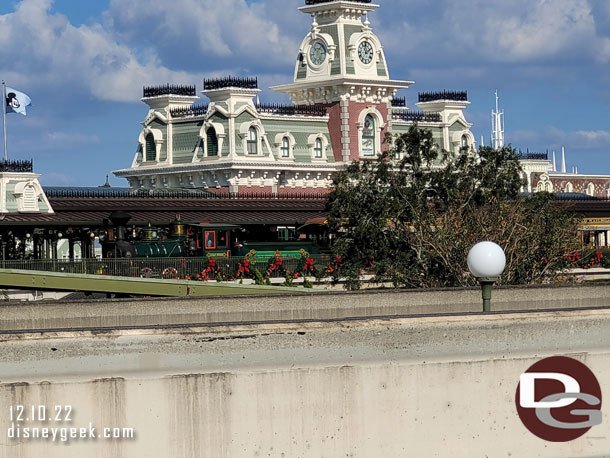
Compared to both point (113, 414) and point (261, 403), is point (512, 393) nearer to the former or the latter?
point (261, 403)

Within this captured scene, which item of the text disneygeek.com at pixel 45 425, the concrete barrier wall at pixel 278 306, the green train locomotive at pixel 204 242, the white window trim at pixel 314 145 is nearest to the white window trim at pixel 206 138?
the white window trim at pixel 314 145

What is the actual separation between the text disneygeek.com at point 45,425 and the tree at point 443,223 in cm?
2362

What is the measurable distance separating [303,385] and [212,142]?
68.8m

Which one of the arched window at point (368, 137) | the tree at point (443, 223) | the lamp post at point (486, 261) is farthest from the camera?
the arched window at point (368, 137)

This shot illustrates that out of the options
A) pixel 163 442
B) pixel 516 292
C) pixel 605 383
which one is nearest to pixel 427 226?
pixel 516 292

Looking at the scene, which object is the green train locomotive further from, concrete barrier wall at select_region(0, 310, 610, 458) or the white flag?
concrete barrier wall at select_region(0, 310, 610, 458)

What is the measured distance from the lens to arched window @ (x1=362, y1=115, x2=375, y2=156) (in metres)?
91.5

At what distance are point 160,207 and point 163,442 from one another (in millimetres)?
56625

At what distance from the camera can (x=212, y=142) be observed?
8512cm

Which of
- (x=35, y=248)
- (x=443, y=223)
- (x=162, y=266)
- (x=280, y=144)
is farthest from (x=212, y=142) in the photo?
(x=443, y=223)

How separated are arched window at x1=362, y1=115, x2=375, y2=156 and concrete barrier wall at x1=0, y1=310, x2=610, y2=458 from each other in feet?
240

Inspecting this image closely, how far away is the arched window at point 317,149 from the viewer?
89875 mm

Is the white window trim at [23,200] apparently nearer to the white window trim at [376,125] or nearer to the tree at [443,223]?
the tree at [443,223]

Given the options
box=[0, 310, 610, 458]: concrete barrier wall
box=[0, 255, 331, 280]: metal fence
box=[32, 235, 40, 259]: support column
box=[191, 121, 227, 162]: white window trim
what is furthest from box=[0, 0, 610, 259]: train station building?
box=[0, 310, 610, 458]: concrete barrier wall
